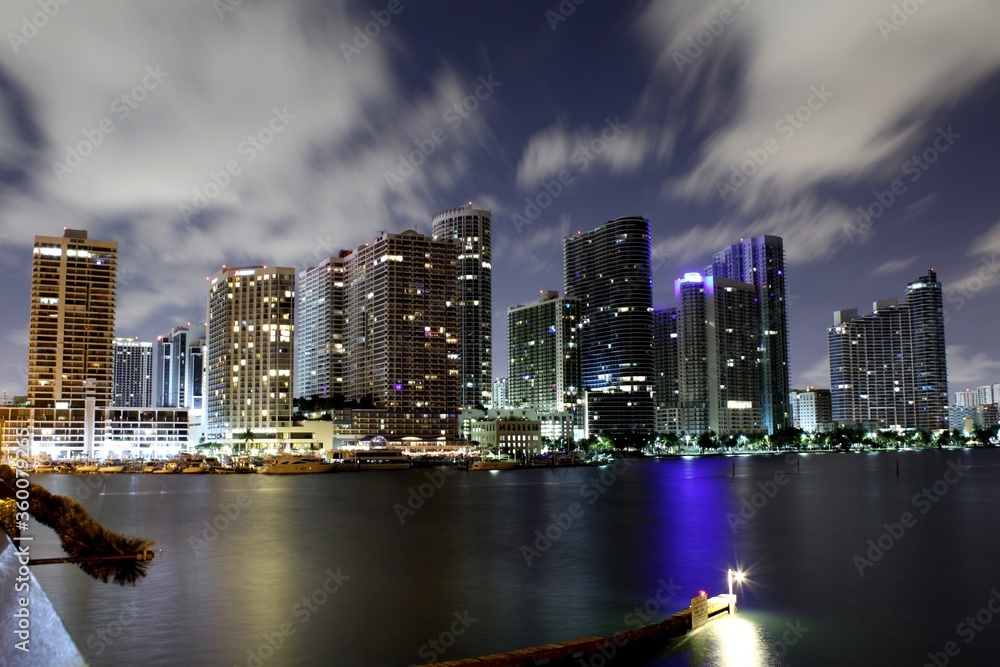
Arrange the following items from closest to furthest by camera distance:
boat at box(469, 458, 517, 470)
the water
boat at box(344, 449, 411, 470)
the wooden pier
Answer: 1. the wooden pier
2. the water
3. boat at box(344, 449, 411, 470)
4. boat at box(469, 458, 517, 470)

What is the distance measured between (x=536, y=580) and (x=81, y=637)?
21.9 m

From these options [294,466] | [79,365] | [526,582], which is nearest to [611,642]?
[526,582]

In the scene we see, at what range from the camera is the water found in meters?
28.3

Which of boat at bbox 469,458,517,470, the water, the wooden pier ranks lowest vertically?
boat at bbox 469,458,517,470

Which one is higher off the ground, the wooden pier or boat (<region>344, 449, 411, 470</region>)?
the wooden pier

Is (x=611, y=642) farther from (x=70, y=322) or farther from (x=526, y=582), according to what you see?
(x=70, y=322)

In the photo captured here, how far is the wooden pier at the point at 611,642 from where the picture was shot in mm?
22531

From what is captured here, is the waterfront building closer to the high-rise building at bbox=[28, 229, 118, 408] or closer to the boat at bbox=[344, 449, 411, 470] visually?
the high-rise building at bbox=[28, 229, 118, 408]

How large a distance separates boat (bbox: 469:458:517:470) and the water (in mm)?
92349

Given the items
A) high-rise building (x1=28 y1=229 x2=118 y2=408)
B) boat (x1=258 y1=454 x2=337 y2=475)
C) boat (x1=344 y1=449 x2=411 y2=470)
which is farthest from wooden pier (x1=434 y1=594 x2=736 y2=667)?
high-rise building (x1=28 y1=229 x2=118 y2=408)

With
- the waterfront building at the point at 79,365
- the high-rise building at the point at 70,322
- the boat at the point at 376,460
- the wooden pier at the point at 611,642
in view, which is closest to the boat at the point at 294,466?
the boat at the point at 376,460

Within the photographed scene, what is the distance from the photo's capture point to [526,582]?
135 ft

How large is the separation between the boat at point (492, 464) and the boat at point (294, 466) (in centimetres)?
3163

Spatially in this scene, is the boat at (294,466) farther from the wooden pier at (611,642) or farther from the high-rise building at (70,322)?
the wooden pier at (611,642)
